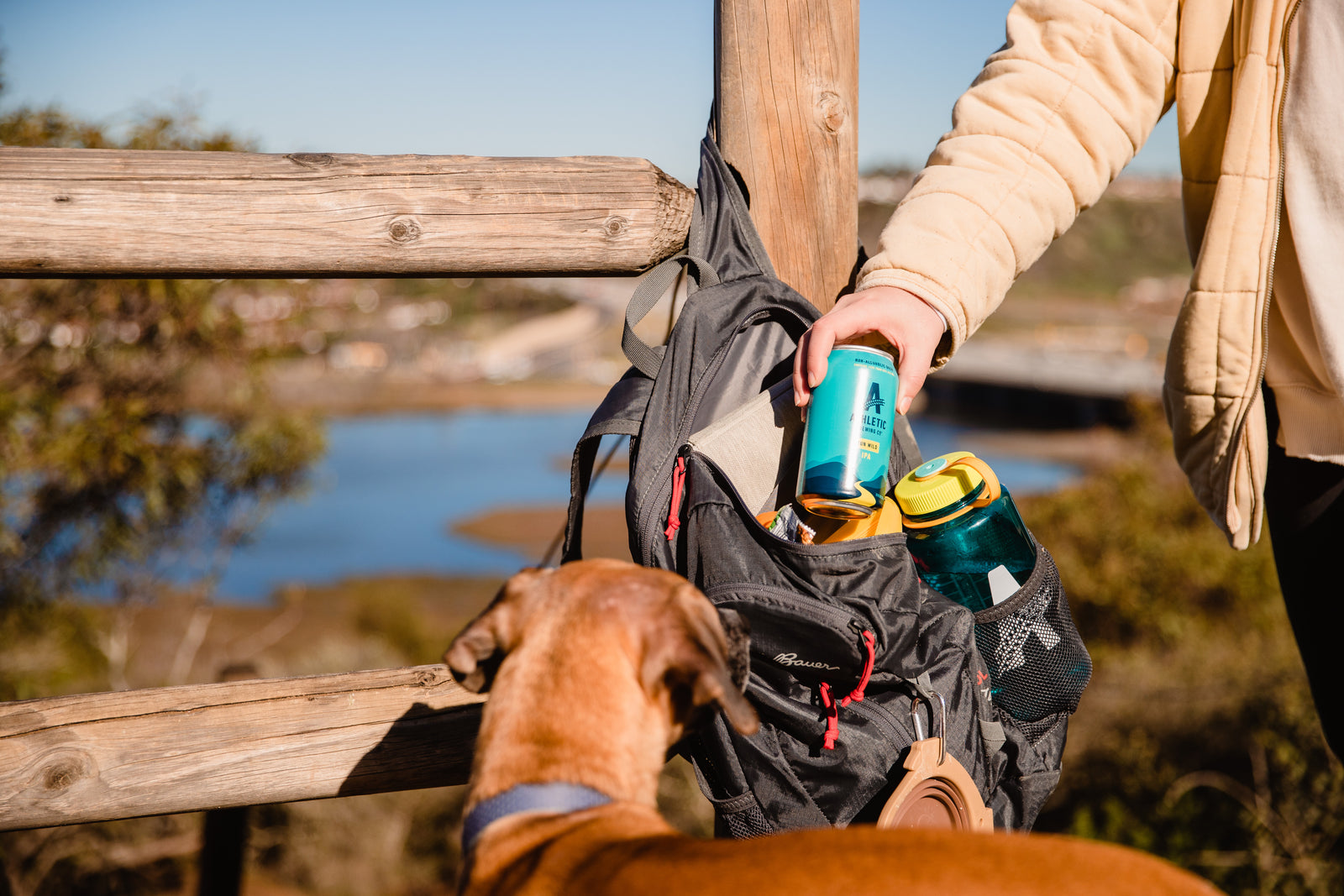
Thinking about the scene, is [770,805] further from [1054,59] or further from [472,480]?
[472,480]

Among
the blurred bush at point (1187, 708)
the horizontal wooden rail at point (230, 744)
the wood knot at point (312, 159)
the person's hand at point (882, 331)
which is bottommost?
the blurred bush at point (1187, 708)

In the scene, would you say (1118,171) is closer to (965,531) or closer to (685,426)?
(965,531)

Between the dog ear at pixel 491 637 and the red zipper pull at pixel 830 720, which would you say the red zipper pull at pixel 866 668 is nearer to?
the red zipper pull at pixel 830 720

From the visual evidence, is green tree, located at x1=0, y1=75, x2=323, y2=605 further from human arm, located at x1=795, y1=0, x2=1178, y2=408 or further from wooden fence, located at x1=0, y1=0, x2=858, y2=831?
human arm, located at x1=795, y1=0, x2=1178, y2=408

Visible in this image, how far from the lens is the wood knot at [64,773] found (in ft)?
5.49

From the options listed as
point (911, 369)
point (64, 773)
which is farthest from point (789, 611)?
point (64, 773)

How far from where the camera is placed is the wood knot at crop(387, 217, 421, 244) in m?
1.72

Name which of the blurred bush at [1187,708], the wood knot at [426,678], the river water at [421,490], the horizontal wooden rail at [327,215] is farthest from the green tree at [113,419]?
the blurred bush at [1187,708]

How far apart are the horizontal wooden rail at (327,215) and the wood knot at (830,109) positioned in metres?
0.35

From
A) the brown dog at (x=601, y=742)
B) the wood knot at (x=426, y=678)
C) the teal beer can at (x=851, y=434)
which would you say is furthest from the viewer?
the wood knot at (x=426, y=678)

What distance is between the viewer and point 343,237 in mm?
1695

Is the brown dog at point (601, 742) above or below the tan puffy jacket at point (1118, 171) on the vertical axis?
below

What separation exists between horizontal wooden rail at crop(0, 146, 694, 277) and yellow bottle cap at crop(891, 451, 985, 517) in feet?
2.23

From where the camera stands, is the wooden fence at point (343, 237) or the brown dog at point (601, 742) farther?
the wooden fence at point (343, 237)
